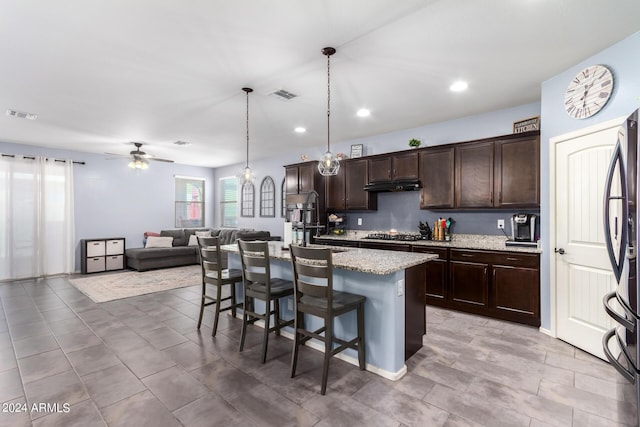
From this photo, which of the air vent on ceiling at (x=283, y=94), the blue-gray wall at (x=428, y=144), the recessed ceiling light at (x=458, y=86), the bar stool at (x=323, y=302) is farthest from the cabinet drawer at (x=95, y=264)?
the recessed ceiling light at (x=458, y=86)

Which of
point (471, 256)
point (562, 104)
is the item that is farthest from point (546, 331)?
point (562, 104)

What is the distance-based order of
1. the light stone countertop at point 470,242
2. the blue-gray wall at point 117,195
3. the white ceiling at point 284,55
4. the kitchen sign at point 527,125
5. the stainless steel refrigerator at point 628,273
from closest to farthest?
1. the stainless steel refrigerator at point 628,273
2. the white ceiling at point 284,55
3. the kitchen sign at point 527,125
4. the light stone countertop at point 470,242
5. the blue-gray wall at point 117,195

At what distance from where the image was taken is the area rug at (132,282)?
16.3ft

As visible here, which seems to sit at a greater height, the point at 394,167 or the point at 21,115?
the point at 21,115

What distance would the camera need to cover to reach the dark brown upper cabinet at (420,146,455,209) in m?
4.41

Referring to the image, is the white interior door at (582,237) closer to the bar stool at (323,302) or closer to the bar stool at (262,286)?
the bar stool at (323,302)

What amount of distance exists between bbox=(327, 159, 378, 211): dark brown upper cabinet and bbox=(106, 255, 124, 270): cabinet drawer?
16.9ft

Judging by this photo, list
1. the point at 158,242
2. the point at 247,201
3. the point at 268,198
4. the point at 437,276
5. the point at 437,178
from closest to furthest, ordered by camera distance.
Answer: the point at 437,276, the point at 437,178, the point at 158,242, the point at 268,198, the point at 247,201

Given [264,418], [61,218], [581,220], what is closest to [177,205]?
[61,218]

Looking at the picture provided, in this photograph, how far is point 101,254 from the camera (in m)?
6.86

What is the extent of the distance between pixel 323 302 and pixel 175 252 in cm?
604

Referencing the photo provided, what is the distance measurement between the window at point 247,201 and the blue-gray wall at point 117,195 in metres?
1.89

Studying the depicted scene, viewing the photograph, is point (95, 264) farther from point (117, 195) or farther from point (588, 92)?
point (588, 92)

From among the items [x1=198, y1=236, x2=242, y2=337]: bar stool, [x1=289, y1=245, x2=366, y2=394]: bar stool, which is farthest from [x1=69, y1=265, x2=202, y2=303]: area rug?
[x1=289, y1=245, x2=366, y2=394]: bar stool
